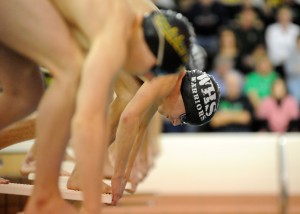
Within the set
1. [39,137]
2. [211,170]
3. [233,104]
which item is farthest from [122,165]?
[233,104]

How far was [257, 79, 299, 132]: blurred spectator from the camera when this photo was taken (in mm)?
9922

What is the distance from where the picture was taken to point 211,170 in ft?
30.3

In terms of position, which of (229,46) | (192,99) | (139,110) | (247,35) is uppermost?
(247,35)

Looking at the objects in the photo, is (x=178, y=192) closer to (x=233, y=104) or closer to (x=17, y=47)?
(x=233, y=104)

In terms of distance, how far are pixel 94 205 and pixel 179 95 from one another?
1.66 m

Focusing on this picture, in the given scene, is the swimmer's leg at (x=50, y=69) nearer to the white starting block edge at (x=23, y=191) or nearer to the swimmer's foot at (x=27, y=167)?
the white starting block edge at (x=23, y=191)

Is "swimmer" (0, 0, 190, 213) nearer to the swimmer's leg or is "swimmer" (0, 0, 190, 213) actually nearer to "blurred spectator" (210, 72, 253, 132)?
the swimmer's leg

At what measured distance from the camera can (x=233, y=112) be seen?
9852 millimetres

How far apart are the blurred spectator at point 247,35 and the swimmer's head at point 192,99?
6.39m

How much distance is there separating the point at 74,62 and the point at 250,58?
8.09m

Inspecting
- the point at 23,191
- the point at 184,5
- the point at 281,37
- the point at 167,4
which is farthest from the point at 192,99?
the point at 184,5

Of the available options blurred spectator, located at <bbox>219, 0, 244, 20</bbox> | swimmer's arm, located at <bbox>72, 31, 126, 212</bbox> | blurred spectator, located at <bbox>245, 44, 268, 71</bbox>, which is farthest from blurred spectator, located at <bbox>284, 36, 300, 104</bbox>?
swimmer's arm, located at <bbox>72, 31, 126, 212</bbox>

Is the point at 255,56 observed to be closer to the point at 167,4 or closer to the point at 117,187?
the point at 167,4

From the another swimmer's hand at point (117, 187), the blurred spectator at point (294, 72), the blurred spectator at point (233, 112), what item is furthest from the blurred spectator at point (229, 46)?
the another swimmer's hand at point (117, 187)
